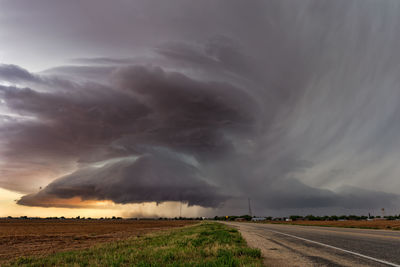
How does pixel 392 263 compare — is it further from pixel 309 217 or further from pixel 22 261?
pixel 309 217

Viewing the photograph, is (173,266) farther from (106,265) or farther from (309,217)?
(309,217)

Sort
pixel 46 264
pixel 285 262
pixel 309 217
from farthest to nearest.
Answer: pixel 309 217 → pixel 46 264 → pixel 285 262

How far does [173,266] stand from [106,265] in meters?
3.21

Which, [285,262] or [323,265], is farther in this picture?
[285,262]

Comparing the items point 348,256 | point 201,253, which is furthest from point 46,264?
point 348,256

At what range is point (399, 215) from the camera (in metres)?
144

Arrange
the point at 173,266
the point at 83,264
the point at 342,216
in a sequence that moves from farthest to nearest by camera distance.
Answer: the point at 342,216 < the point at 83,264 < the point at 173,266

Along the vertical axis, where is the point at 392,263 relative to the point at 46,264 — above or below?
above

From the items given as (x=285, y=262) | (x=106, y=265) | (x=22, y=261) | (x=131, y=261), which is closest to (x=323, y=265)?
(x=285, y=262)

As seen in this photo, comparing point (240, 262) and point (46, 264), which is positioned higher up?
point (240, 262)

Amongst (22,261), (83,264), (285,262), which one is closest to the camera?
(285,262)

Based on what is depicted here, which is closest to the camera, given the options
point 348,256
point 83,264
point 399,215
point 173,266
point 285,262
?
point 173,266

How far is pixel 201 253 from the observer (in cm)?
1073

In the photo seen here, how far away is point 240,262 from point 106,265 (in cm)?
509
